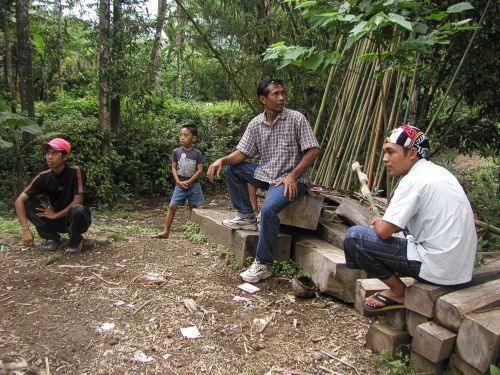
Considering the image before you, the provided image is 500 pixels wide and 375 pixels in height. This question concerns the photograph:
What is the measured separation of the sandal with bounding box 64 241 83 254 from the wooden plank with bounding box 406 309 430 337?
3324 millimetres

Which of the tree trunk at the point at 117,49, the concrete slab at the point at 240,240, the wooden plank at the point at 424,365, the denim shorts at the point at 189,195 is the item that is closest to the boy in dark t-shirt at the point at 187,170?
the denim shorts at the point at 189,195

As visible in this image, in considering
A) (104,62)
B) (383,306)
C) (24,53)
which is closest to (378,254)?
(383,306)

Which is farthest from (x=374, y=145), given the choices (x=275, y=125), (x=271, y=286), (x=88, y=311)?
(x=88, y=311)

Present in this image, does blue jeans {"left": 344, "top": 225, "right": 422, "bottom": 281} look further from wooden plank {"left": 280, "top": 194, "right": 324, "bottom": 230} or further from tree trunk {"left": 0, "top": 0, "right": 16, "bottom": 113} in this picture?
tree trunk {"left": 0, "top": 0, "right": 16, "bottom": 113}

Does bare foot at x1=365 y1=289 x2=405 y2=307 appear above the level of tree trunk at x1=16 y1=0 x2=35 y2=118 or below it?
below

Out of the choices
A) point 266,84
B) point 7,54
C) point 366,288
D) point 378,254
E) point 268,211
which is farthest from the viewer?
point 7,54

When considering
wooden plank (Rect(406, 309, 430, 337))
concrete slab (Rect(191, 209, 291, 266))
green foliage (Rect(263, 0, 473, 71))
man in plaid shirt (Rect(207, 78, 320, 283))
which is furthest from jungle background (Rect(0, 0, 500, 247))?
wooden plank (Rect(406, 309, 430, 337))

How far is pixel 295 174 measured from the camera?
11.9ft

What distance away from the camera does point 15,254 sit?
428 cm

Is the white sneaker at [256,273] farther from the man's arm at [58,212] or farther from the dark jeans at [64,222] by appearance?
the man's arm at [58,212]

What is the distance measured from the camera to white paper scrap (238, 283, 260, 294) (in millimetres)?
3508

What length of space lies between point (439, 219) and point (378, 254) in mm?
418

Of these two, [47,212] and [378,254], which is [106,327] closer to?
[378,254]

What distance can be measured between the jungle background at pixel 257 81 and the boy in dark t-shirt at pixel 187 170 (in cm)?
127
